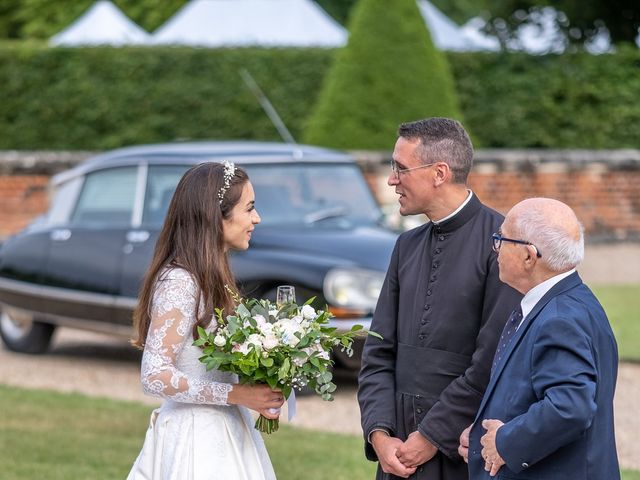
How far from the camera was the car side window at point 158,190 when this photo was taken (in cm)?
1033

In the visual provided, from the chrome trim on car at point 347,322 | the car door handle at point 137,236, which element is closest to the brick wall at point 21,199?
the car door handle at point 137,236

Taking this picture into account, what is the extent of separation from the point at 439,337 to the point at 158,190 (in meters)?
6.56

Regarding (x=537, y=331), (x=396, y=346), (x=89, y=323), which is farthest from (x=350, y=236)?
(x=537, y=331)

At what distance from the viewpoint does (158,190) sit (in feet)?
34.1

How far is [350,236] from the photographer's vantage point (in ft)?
32.0

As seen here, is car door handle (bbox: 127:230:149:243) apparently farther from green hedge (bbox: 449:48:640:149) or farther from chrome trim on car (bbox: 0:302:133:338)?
green hedge (bbox: 449:48:640:149)

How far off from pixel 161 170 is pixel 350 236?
1793 millimetres

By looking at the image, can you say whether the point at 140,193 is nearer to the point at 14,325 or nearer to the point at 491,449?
the point at 14,325

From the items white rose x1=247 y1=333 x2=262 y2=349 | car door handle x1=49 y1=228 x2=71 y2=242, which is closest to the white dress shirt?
white rose x1=247 y1=333 x2=262 y2=349

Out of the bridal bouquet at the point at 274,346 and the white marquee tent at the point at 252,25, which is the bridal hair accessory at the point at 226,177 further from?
the white marquee tent at the point at 252,25

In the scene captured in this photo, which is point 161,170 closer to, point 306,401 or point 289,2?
point 306,401

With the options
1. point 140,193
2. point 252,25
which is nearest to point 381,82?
point 252,25

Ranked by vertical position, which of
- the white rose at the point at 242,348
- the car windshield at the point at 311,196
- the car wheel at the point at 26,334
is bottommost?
the car wheel at the point at 26,334

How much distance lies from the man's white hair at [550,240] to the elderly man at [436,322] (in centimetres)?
50
